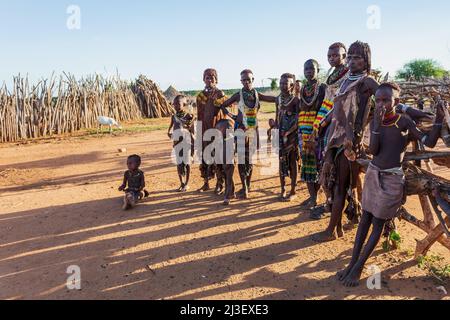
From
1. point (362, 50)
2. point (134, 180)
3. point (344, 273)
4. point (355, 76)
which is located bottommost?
point (344, 273)

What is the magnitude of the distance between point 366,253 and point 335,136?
1134mm

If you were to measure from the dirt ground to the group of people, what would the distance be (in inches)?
10.4

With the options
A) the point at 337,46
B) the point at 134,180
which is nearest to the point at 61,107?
the point at 134,180

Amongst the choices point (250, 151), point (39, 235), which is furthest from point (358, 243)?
point (39, 235)

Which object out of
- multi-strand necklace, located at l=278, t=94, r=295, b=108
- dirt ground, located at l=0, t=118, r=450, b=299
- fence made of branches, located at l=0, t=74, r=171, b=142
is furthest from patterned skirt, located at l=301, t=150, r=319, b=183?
fence made of branches, located at l=0, t=74, r=171, b=142

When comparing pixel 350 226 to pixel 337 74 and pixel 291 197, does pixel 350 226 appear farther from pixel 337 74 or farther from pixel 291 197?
pixel 337 74

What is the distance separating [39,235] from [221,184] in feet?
8.69

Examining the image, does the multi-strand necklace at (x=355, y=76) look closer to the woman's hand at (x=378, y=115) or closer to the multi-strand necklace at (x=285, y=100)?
the woman's hand at (x=378, y=115)

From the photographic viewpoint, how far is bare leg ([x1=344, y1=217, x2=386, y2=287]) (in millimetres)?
2656

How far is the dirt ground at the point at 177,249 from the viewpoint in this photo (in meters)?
2.74

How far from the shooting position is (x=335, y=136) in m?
3.21

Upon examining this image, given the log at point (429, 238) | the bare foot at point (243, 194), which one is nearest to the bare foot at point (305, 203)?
the bare foot at point (243, 194)

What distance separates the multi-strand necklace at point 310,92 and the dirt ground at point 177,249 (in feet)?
4.83
